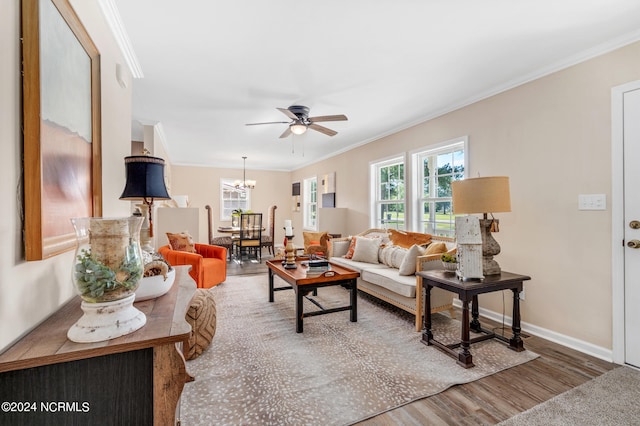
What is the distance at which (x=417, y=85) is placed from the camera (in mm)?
3080

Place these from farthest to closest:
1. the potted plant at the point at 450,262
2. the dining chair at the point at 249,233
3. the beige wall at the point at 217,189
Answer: the beige wall at the point at 217,189 < the dining chair at the point at 249,233 < the potted plant at the point at 450,262

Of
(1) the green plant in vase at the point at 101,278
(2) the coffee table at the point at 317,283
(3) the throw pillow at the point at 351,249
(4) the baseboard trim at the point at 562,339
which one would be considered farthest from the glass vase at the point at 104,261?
(3) the throw pillow at the point at 351,249

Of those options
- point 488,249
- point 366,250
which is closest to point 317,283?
point 366,250

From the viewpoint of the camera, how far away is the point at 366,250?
4062 mm

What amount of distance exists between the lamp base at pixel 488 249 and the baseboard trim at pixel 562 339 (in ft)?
2.73

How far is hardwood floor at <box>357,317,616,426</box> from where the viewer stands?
1.67 meters

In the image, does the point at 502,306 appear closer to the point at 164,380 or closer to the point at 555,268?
the point at 555,268

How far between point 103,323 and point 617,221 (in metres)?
3.33

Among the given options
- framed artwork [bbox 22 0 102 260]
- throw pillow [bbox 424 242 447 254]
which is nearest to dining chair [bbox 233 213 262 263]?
throw pillow [bbox 424 242 447 254]

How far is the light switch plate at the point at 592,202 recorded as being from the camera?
93.0 inches

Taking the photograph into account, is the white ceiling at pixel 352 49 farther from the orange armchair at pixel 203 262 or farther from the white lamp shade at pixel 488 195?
the orange armchair at pixel 203 262

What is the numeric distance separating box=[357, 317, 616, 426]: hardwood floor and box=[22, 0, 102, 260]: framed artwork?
1790mm

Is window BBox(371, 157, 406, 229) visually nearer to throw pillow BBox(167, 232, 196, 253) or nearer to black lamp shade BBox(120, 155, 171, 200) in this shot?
throw pillow BBox(167, 232, 196, 253)

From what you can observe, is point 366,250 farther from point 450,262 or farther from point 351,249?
point 450,262
